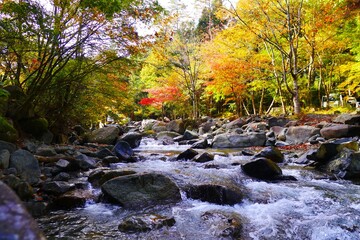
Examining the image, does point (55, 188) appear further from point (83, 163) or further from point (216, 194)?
point (216, 194)

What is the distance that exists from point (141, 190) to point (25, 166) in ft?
7.79

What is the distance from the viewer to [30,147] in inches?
298

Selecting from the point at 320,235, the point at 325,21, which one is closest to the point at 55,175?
the point at 320,235

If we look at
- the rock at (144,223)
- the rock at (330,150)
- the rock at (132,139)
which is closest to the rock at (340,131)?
the rock at (330,150)

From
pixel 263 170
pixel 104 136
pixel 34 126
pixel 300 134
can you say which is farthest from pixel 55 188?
pixel 300 134

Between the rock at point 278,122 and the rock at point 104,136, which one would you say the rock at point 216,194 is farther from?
the rock at point 278,122

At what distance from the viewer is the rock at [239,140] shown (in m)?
11.6

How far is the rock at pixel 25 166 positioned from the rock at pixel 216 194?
2973 mm

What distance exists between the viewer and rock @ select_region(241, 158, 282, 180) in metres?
6.11

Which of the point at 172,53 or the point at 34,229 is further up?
the point at 172,53

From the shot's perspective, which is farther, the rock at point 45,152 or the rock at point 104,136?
the rock at point 104,136

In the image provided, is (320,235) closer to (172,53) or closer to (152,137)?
(152,137)

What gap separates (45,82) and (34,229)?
25.5 feet

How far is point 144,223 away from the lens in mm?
3713
